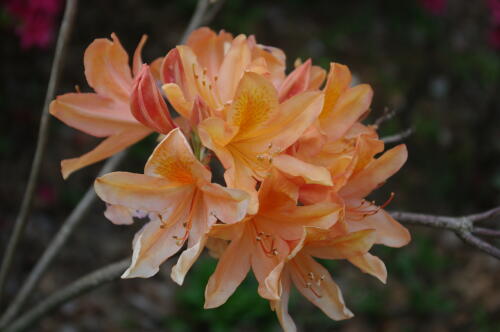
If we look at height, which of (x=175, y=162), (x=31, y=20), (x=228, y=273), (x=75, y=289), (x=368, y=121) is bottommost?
(x=368, y=121)

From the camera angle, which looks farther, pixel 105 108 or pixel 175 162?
pixel 105 108

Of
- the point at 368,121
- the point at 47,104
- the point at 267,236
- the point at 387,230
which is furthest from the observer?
the point at 368,121

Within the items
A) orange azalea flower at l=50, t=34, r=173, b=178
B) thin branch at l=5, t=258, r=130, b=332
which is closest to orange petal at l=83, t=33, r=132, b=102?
orange azalea flower at l=50, t=34, r=173, b=178

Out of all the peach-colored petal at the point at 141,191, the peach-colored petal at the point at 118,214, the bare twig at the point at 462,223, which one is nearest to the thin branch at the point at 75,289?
the peach-colored petal at the point at 118,214

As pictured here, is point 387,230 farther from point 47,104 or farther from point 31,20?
point 31,20

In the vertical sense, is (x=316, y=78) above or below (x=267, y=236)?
above

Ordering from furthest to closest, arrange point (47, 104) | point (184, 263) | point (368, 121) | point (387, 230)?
point (368, 121)
point (47, 104)
point (387, 230)
point (184, 263)

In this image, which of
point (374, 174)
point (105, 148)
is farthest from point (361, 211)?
point (105, 148)
